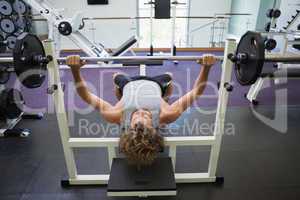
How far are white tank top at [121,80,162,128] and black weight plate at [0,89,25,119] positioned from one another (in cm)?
131

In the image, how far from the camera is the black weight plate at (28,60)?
1160 millimetres

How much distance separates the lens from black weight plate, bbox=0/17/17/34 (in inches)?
187

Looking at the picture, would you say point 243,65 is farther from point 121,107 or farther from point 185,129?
point 185,129

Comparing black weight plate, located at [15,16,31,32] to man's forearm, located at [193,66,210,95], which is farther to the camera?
black weight plate, located at [15,16,31,32]

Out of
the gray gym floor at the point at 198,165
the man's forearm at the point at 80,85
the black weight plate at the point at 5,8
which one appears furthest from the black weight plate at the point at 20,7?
the man's forearm at the point at 80,85

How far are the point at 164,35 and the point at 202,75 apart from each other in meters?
5.06

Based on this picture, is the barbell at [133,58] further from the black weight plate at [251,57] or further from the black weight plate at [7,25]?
the black weight plate at [7,25]

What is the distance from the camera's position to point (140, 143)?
1.14 m

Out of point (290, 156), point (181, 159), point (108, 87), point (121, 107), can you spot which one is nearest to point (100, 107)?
point (121, 107)

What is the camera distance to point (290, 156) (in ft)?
6.39

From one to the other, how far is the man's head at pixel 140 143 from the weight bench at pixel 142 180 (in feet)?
0.49

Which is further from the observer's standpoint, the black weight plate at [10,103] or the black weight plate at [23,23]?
the black weight plate at [23,23]

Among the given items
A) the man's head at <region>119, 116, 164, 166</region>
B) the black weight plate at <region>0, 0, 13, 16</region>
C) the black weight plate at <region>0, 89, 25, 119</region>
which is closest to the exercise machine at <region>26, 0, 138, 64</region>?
the black weight plate at <region>0, 0, 13, 16</region>

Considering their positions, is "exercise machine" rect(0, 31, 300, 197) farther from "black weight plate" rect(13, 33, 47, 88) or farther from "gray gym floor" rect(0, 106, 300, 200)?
"gray gym floor" rect(0, 106, 300, 200)
